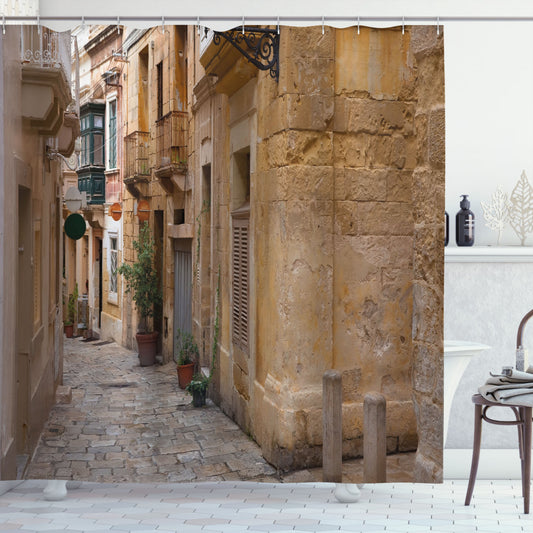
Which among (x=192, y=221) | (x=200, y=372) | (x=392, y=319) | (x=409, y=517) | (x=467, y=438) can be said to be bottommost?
(x=409, y=517)

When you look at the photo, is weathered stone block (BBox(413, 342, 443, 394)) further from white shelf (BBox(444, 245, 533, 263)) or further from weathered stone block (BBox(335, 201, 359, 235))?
weathered stone block (BBox(335, 201, 359, 235))

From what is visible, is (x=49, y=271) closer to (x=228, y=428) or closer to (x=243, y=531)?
(x=228, y=428)

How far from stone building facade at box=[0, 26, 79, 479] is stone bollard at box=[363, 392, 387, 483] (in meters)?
1.63

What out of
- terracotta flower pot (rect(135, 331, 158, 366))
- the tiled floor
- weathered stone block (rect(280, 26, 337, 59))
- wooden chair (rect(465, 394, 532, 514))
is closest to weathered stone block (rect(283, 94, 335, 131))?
weathered stone block (rect(280, 26, 337, 59))

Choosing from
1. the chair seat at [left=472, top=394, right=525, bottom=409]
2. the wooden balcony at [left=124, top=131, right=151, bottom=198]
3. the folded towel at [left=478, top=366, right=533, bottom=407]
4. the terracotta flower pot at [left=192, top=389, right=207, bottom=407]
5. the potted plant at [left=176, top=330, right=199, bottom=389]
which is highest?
the wooden balcony at [left=124, top=131, right=151, bottom=198]

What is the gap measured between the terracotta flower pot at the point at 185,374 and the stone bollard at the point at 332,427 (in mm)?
726

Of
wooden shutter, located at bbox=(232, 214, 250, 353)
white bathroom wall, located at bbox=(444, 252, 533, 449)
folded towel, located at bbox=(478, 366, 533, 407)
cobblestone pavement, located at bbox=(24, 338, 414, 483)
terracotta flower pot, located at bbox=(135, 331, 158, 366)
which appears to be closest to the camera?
folded towel, located at bbox=(478, 366, 533, 407)

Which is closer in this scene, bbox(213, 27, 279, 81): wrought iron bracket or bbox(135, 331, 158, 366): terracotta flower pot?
bbox(213, 27, 279, 81): wrought iron bracket

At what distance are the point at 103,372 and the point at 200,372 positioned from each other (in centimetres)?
52

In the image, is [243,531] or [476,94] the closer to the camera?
[243,531]

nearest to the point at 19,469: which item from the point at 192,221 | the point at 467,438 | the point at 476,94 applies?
the point at 192,221

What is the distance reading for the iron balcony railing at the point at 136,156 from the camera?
13.4 ft

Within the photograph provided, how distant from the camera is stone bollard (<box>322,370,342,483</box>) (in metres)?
3.91

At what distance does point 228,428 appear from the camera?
4.06 m
